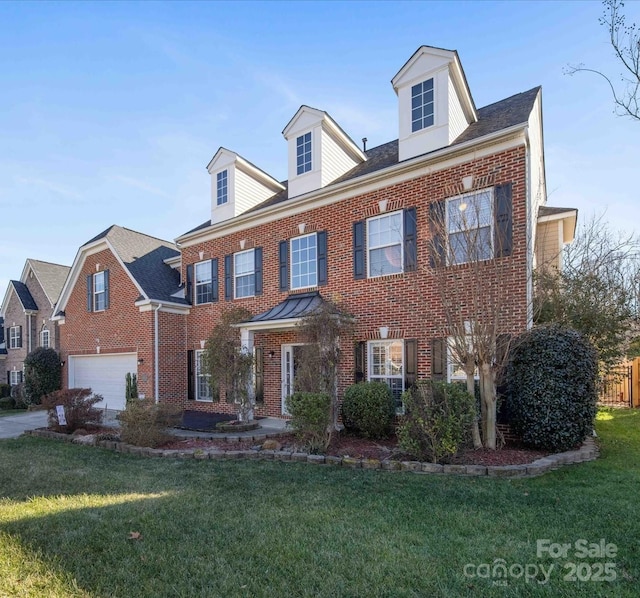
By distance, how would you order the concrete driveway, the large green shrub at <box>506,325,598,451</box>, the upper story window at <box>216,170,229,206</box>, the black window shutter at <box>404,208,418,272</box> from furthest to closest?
1. the upper story window at <box>216,170,229,206</box>
2. the concrete driveway
3. the black window shutter at <box>404,208,418,272</box>
4. the large green shrub at <box>506,325,598,451</box>

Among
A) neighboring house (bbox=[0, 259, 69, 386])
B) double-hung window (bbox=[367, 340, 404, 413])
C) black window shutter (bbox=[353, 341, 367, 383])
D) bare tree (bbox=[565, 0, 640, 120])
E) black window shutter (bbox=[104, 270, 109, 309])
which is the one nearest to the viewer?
bare tree (bbox=[565, 0, 640, 120])

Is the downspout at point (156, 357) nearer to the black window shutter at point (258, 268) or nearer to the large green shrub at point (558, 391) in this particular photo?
the black window shutter at point (258, 268)

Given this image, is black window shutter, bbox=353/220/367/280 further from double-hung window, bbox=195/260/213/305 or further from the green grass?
double-hung window, bbox=195/260/213/305

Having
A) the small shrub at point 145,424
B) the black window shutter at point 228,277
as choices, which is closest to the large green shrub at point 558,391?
the small shrub at point 145,424

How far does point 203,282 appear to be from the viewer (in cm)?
1478

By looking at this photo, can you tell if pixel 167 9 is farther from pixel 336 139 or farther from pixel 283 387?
pixel 283 387

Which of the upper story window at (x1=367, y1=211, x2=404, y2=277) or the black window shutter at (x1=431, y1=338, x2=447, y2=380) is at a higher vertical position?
the upper story window at (x1=367, y1=211, x2=404, y2=277)

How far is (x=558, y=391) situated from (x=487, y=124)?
6384mm

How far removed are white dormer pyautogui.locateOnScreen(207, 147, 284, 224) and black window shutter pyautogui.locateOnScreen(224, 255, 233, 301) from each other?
4.99 ft

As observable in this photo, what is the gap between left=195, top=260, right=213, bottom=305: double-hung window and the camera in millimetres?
14539

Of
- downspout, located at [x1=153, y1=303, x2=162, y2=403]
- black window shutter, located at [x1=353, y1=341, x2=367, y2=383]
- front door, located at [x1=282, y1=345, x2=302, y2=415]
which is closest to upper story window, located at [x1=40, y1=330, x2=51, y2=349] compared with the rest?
downspout, located at [x1=153, y1=303, x2=162, y2=403]

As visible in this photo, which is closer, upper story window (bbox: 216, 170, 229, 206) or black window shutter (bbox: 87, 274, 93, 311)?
upper story window (bbox: 216, 170, 229, 206)

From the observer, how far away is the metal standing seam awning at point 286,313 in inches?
414

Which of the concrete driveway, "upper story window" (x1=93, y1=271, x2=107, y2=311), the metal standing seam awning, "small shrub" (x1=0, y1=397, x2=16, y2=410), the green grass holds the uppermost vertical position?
"upper story window" (x1=93, y1=271, x2=107, y2=311)
